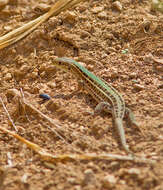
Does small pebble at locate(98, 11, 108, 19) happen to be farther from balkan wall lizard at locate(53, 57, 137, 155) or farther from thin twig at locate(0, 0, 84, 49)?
balkan wall lizard at locate(53, 57, 137, 155)

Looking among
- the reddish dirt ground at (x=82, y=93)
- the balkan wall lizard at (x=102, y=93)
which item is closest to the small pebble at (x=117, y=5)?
the reddish dirt ground at (x=82, y=93)

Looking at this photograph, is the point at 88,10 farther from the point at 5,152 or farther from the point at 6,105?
the point at 5,152

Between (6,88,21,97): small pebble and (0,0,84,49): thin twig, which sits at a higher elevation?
(0,0,84,49): thin twig

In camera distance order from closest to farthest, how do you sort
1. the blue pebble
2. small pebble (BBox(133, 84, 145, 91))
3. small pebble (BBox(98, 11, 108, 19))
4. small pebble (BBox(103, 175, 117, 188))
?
small pebble (BBox(103, 175, 117, 188)) → small pebble (BBox(133, 84, 145, 91)) → the blue pebble → small pebble (BBox(98, 11, 108, 19))

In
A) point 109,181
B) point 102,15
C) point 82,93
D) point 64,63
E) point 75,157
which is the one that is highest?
point 102,15

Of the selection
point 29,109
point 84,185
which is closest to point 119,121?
point 84,185

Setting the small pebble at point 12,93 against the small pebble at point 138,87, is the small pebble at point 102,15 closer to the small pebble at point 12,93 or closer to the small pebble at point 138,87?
the small pebble at point 138,87

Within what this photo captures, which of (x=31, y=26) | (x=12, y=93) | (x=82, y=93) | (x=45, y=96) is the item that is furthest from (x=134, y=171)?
(x=31, y=26)

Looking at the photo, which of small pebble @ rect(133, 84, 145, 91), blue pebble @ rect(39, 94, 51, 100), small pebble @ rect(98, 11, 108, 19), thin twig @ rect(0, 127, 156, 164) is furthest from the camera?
small pebble @ rect(98, 11, 108, 19)

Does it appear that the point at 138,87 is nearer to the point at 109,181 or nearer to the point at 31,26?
the point at 109,181

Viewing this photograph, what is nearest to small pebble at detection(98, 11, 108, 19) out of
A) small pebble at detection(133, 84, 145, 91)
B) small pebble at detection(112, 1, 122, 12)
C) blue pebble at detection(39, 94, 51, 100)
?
small pebble at detection(112, 1, 122, 12)

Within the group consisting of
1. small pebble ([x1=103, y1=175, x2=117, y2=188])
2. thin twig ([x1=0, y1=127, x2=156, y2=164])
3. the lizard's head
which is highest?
the lizard's head
